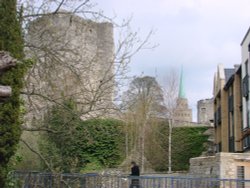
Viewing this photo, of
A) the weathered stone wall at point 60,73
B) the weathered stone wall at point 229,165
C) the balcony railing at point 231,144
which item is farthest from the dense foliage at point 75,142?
the balcony railing at point 231,144

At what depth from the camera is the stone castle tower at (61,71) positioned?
13.4m

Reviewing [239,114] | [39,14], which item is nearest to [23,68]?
[39,14]

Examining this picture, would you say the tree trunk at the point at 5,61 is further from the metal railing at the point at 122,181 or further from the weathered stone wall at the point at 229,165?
the weathered stone wall at the point at 229,165

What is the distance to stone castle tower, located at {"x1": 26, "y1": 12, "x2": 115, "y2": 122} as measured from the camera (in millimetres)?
13375

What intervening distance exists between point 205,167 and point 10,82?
671 inches

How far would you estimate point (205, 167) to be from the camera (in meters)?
26.5

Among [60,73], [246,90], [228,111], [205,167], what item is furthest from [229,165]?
[228,111]

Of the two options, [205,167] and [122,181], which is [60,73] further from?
[205,167]

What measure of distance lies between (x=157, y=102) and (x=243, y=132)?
11.4 m

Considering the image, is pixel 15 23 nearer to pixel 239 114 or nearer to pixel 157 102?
pixel 239 114

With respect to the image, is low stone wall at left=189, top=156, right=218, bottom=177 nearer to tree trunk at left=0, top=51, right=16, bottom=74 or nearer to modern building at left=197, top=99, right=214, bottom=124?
tree trunk at left=0, top=51, right=16, bottom=74

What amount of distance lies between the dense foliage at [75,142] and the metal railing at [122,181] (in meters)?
0.67

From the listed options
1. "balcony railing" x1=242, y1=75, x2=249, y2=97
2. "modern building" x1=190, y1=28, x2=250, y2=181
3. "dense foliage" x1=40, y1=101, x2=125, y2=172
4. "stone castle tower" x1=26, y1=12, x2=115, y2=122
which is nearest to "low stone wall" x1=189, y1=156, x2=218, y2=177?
"modern building" x1=190, y1=28, x2=250, y2=181

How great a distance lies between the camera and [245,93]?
32906 mm
